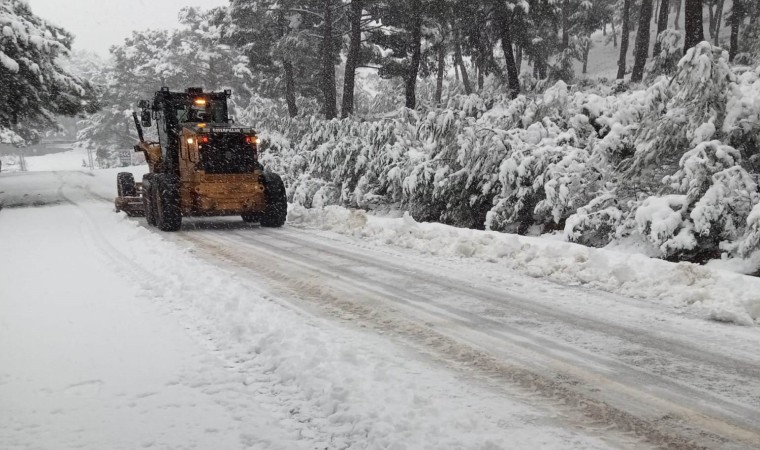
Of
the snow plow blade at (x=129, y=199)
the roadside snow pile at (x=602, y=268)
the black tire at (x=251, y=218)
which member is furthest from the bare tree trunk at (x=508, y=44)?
the roadside snow pile at (x=602, y=268)

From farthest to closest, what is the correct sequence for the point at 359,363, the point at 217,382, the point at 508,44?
the point at 508,44
the point at 359,363
the point at 217,382

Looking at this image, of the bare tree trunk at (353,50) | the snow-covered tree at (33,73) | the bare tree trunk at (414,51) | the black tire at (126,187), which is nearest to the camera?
the black tire at (126,187)

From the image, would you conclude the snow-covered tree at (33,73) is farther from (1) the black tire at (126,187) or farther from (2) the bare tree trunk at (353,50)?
(2) the bare tree trunk at (353,50)

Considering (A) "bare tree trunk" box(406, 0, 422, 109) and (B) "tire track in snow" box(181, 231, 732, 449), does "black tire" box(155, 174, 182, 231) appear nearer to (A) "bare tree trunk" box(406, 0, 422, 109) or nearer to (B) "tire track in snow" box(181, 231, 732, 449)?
(B) "tire track in snow" box(181, 231, 732, 449)

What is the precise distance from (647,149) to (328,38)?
17.3 meters

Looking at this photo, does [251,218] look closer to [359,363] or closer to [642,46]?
[359,363]

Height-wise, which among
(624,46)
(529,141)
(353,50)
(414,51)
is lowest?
(529,141)

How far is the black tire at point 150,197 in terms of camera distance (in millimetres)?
12594

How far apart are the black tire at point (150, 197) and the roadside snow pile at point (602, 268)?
5.19 metres

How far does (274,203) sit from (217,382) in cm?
881

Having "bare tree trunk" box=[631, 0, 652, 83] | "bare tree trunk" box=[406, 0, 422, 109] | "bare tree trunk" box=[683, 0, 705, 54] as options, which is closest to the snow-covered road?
"bare tree trunk" box=[683, 0, 705, 54]

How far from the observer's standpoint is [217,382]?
3.89 metres

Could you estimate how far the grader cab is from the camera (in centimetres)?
1190

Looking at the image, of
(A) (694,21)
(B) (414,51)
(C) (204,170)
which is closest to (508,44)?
(B) (414,51)
